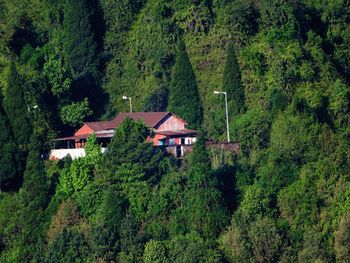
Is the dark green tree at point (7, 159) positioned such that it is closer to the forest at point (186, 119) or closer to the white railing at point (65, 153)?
the forest at point (186, 119)

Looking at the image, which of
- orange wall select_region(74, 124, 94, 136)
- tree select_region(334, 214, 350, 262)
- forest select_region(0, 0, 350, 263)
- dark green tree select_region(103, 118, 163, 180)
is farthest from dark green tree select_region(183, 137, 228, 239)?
orange wall select_region(74, 124, 94, 136)

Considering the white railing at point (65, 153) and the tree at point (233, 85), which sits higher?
the tree at point (233, 85)

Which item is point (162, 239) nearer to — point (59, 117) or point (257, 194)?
point (257, 194)

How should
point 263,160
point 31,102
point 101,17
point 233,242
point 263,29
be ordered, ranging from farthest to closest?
point 101,17, point 263,29, point 31,102, point 263,160, point 233,242

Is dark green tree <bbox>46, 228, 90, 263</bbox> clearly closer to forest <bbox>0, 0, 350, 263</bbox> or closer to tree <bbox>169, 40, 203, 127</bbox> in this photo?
forest <bbox>0, 0, 350, 263</bbox>

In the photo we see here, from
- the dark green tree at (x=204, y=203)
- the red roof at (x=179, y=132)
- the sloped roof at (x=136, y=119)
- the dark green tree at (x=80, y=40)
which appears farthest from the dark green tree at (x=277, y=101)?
the dark green tree at (x=80, y=40)

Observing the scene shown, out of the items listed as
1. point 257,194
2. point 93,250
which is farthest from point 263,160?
point 93,250
